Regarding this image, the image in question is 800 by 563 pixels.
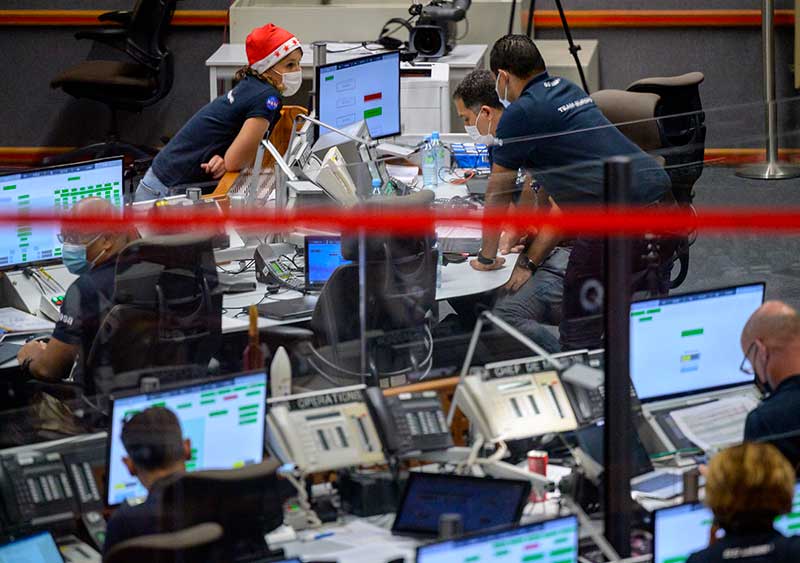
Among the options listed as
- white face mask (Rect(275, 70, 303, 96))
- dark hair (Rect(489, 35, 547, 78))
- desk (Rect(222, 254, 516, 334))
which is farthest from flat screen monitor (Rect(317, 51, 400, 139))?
desk (Rect(222, 254, 516, 334))

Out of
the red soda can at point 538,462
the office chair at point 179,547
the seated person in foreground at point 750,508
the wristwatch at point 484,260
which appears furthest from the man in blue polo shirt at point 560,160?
the office chair at point 179,547

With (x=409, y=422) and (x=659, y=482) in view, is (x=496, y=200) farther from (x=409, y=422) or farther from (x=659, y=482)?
(x=659, y=482)

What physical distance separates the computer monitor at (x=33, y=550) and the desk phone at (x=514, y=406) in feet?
2.72

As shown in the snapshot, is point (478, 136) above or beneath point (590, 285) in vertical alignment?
above

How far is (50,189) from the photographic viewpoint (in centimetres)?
420

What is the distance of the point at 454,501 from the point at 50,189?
2.22 meters

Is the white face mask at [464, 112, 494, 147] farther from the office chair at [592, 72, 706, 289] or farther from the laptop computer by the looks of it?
the laptop computer

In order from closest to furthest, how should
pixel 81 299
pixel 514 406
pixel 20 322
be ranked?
pixel 514 406, pixel 81 299, pixel 20 322

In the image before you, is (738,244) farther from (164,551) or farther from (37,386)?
A: (37,386)

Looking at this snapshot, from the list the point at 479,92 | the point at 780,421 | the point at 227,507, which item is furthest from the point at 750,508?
the point at 479,92

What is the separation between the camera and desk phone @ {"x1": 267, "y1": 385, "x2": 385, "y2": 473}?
8.39ft

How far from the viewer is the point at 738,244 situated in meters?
2.88

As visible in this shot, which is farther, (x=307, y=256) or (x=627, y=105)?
(x=627, y=105)

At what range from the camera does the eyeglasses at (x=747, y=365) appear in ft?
9.08
